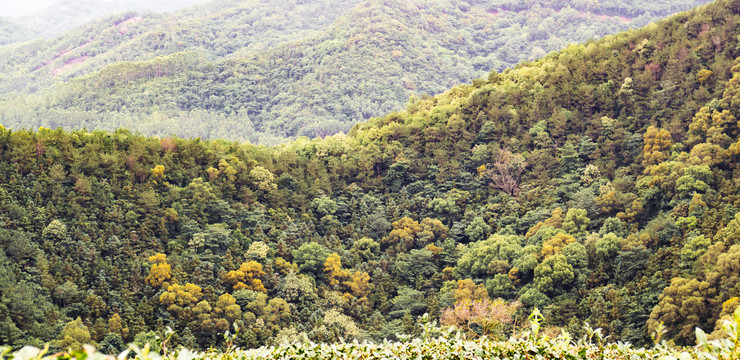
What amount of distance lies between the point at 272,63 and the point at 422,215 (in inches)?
3004

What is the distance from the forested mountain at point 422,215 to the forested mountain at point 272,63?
5005 cm

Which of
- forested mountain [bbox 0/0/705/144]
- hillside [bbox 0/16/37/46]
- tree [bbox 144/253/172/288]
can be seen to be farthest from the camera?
hillside [bbox 0/16/37/46]

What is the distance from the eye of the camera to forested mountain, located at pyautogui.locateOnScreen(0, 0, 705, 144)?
86875mm

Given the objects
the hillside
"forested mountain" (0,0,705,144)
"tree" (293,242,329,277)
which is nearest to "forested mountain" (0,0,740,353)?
"tree" (293,242,329,277)

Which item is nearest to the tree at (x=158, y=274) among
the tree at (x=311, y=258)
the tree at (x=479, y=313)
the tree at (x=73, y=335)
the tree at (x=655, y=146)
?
the tree at (x=73, y=335)

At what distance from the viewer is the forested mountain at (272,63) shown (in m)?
86.9

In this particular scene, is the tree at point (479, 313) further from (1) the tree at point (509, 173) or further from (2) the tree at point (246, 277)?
(1) the tree at point (509, 173)

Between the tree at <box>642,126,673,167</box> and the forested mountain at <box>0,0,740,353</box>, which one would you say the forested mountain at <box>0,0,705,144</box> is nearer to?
the forested mountain at <box>0,0,740,353</box>

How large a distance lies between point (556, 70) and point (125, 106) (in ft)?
219

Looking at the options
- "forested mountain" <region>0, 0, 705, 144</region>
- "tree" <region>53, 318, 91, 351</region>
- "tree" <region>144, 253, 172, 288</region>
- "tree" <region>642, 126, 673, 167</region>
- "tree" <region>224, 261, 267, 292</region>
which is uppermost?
"tree" <region>642, 126, 673, 167</region>

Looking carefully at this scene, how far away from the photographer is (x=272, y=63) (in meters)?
102

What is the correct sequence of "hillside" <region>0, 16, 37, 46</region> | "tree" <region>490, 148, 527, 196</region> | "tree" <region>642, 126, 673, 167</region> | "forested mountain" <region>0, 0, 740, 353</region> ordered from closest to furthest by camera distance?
"forested mountain" <region>0, 0, 740, 353</region> < "tree" <region>642, 126, 673, 167</region> < "tree" <region>490, 148, 527, 196</region> < "hillside" <region>0, 16, 37, 46</region>

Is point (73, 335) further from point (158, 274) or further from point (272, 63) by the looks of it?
point (272, 63)

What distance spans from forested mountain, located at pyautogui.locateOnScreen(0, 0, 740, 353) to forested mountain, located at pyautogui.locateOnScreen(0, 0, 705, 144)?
50046 millimetres
